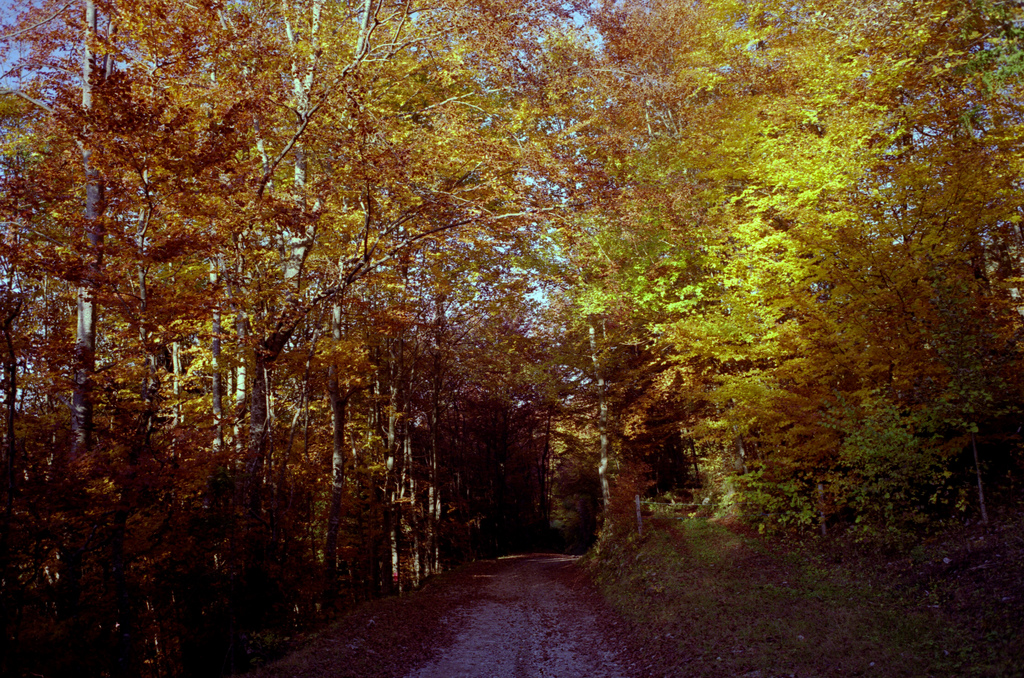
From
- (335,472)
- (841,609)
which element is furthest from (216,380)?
(841,609)

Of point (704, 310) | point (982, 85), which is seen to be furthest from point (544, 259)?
point (982, 85)

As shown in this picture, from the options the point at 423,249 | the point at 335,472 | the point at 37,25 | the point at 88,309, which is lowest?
the point at 335,472

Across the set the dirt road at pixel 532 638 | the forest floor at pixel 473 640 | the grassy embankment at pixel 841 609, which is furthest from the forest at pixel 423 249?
the dirt road at pixel 532 638

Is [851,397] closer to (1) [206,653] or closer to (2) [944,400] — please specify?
(2) [944,400]

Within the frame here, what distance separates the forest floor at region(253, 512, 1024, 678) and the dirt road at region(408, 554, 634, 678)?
0.04m

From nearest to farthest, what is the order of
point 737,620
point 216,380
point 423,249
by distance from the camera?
point 737,620 < point 423,249 < point 216,380

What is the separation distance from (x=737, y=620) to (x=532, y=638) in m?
3.80

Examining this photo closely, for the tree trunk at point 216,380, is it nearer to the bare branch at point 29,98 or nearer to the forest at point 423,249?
the forest at point 423,249

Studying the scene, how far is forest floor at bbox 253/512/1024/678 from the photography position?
5984 mm

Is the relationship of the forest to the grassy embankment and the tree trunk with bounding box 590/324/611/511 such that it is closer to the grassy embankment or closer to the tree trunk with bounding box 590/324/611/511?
the tree trunk with bounding box 590/324/611/511

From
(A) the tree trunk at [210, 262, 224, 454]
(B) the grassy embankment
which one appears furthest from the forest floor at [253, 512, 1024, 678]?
(A) the tree trunk at [210, 262, 224, 454]

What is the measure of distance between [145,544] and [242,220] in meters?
5.63

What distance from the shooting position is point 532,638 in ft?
33.8

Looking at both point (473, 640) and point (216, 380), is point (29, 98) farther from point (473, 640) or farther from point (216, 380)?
point (473, 640)
